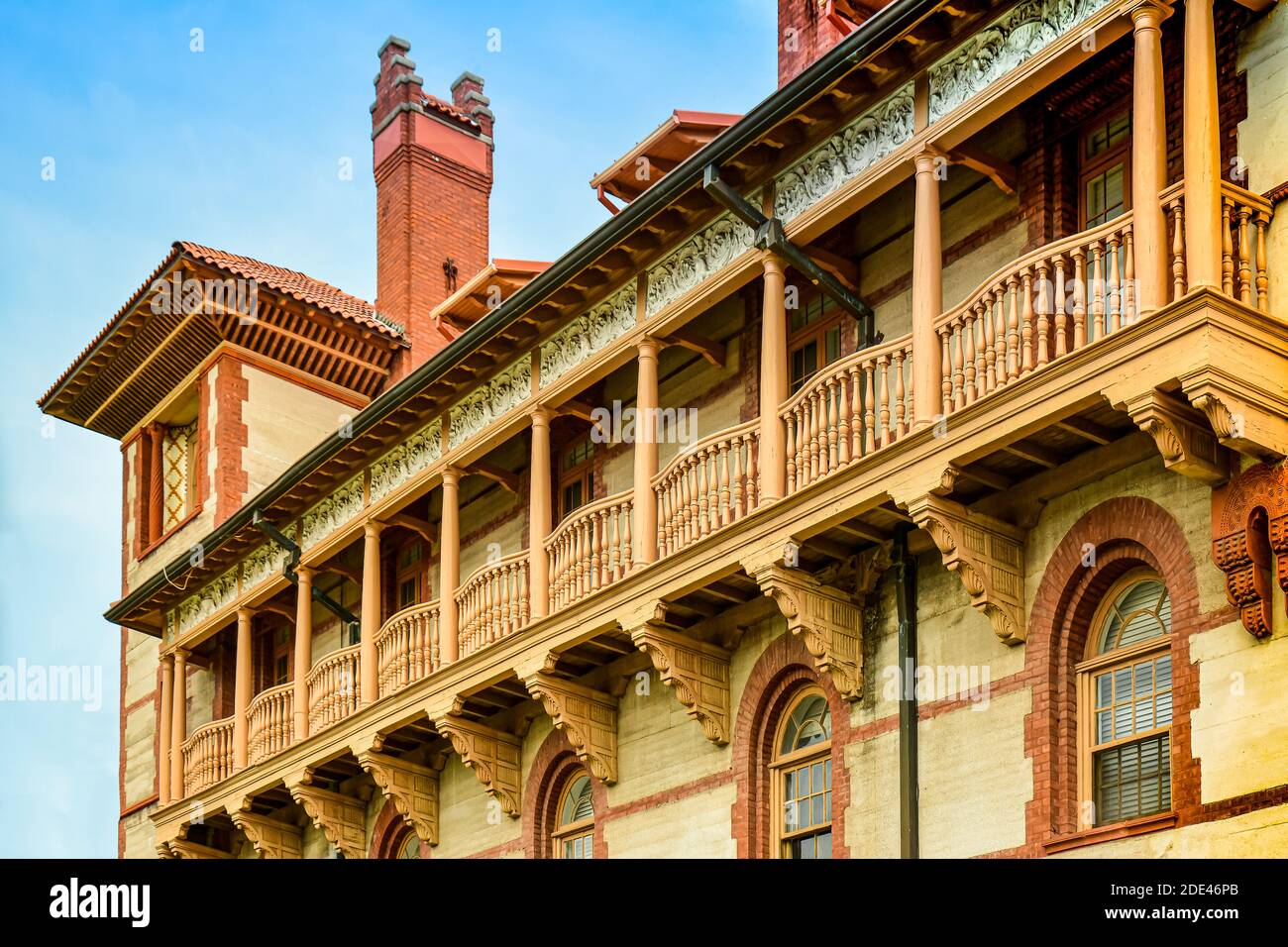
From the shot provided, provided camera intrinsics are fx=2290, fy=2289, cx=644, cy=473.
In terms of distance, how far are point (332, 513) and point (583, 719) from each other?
21.8 feet

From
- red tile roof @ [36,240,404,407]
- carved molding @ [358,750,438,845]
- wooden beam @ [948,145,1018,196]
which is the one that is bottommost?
carved molding @ [358,750,438,845]

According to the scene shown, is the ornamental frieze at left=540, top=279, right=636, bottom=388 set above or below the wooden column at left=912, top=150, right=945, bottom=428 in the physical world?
above

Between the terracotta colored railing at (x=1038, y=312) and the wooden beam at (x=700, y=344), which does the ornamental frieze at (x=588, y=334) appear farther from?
the terracotta colored railing at (x=1038, y=312)

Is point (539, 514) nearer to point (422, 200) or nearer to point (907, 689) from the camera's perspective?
point (907, 689)

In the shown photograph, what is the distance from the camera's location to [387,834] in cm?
2750

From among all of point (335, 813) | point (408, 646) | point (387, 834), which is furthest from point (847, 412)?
point (335, 813)

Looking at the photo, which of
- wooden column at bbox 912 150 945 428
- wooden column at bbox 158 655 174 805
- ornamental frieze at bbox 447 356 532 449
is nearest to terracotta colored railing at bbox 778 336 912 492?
wooden column at bbox 912 150 945 428

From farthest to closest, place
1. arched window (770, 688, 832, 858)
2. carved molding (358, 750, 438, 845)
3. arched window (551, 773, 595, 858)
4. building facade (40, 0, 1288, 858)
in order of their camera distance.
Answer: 1. carved molding (358, 750, 438, 845)
2. arched window (551, 773, 595, 858)
3. arched window (770, 688, 832, 858)
4. building facade (40, 0, 1288, 858)

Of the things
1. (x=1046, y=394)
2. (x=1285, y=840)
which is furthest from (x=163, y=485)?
(x=1285, y=840)

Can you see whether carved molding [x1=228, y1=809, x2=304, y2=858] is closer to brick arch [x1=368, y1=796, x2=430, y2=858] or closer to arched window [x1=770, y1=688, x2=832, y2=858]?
brick arch [x1=368, y1=796, x2=430, y2=858]

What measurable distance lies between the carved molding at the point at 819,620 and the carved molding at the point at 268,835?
11110 millimetres

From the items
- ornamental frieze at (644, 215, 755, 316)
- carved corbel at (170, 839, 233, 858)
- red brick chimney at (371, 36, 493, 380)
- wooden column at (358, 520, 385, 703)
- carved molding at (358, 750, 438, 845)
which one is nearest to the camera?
ornamental frieze at (644, 215, 755, 316)

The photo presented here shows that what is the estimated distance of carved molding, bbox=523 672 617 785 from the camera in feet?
75.3

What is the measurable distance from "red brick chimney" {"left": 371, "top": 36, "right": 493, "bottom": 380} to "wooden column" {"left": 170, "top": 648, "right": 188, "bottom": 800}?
22.8 feet
